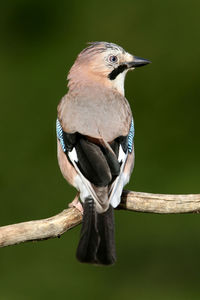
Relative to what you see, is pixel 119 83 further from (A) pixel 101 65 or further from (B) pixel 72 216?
(B) pixel 72 216

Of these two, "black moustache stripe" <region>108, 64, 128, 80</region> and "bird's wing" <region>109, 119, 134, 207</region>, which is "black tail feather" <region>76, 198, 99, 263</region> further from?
"black moustache stripe" <region>108, 64, 128, 80</region>

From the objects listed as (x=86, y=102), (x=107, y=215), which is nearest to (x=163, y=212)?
(x=107, y=215)

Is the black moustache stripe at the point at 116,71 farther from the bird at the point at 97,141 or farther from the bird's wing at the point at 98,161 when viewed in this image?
the bird's wing at the point at 98,161

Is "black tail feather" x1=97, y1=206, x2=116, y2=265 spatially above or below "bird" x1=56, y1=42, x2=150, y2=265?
below

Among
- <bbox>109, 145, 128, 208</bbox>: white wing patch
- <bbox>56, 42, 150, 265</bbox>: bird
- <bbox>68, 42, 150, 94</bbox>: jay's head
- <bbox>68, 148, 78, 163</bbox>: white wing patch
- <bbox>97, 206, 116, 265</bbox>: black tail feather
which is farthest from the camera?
<bbox>68, 42, 150, 94</bbox>: jay's head

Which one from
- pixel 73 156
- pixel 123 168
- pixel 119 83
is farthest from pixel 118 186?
pixel 119 83

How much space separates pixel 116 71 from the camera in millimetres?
5051

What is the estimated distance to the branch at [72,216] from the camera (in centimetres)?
422

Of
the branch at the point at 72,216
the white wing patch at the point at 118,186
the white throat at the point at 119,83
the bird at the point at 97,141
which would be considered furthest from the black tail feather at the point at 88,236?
the white throat at the point at 119,83

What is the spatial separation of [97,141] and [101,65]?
898 millimetres

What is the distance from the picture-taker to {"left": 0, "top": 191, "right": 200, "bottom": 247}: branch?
4223 millimetres

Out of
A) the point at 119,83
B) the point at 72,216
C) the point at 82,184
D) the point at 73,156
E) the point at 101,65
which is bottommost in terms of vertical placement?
the point at 72,216

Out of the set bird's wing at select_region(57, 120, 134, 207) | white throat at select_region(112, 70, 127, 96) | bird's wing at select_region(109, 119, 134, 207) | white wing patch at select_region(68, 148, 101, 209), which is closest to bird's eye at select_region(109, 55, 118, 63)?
white throat at select_region(112, 70, 127, 96)

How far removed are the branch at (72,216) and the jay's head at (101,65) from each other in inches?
34.4
